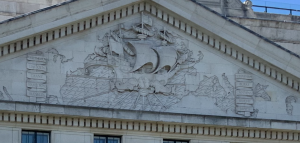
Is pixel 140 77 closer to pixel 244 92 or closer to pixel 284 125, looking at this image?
pixel 244 92

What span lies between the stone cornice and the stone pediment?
41 cm

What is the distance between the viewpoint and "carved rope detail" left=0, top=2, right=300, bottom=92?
4241cm

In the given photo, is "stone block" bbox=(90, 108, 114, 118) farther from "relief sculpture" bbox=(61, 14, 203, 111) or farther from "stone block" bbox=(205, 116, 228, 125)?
"stone block" bbox=(205, 116, 228, 125)

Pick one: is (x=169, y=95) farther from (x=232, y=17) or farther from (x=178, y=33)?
(x=232, y=17)

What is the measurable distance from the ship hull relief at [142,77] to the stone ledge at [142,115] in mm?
367

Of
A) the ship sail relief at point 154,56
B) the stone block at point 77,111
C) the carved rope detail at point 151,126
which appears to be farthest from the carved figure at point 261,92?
the stone block at point 77,111

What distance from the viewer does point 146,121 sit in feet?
141

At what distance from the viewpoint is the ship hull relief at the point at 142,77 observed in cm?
4247

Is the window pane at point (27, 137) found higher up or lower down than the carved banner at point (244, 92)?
lower down

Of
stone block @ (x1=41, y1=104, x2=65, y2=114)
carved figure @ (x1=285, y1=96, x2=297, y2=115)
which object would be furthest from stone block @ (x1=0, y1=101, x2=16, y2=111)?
carved figure @ (x1=285, y1=96, x2=297, y2=115)

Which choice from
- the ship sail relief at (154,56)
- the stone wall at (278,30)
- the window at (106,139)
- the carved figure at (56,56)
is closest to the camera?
the carved figure at (56,56)

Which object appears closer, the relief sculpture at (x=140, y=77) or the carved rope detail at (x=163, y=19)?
the carved rope detail at (x=163, y=19)

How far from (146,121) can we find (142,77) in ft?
5.11

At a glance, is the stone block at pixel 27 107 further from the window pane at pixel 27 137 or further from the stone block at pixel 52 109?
the window pane at pixel 27 137
